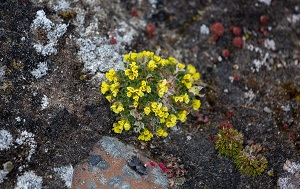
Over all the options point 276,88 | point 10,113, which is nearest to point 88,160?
point 10,113

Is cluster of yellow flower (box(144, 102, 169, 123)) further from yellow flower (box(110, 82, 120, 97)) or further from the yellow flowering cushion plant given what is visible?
yellow flower (box(110, 82, 120, 97))

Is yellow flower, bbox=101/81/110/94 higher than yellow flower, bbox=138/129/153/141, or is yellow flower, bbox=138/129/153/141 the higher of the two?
yellow flower, bbox=101/81/110/94

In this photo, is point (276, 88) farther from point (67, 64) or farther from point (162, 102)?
point (67, 64)

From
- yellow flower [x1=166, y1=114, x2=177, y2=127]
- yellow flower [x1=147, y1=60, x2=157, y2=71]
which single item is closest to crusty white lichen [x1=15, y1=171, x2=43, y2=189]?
yellow flower [x1=166, y1=114, x2=177, y2=127]

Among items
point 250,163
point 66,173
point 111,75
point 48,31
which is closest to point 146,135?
point 111,75

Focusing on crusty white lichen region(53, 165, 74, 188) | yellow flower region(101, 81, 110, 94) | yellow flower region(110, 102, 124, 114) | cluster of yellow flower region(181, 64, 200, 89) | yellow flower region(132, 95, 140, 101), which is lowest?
crusty white lichen region(53, 165, 74, 188)

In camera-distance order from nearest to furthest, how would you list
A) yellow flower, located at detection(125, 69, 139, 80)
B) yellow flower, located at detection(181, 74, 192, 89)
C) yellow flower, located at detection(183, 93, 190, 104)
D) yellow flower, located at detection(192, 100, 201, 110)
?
yellow flower, located at detection(125, 69, 139, 80) → yellow flower, located at detection(183, 93, 190, 104) → yellow flower, located at detection(181, 74, 192, 89) → yellow flower, located at detection(192, 100, 201, 110)

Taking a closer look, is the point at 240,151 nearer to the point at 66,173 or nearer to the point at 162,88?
the point at 162,88

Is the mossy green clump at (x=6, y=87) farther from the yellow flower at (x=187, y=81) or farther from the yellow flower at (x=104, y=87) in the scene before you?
the yellow flower at (x=187, y=81)
